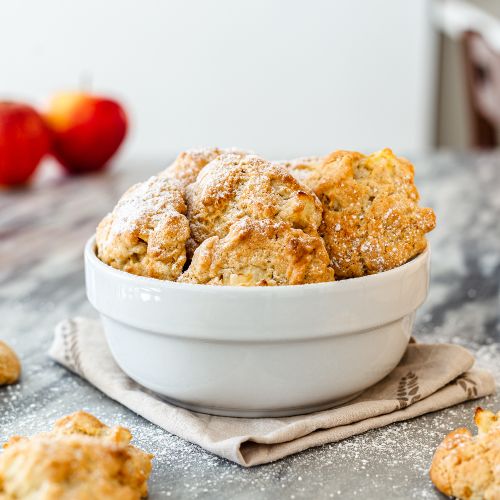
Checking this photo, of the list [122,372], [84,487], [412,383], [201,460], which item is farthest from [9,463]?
[412,383]

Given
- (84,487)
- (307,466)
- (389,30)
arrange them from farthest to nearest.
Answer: (389,30) → (307,466) → (84,487)

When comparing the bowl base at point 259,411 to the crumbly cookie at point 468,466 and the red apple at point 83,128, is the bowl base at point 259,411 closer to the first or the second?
the crumbly cookie at point 468,466

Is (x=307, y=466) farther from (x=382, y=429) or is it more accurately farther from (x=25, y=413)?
(x=25, y=413)

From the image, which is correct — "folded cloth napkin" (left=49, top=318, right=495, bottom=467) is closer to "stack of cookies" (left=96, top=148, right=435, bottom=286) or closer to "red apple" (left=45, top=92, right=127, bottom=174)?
"stack of cookies" (left=96, top=148, right=435, bottom=286)

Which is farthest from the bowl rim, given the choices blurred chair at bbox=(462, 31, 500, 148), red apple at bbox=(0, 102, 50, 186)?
blurred chair at bbox=(462, 31, 500, 148)

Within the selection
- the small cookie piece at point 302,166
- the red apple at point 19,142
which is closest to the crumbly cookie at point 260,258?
the small cookie piece at point 302,166
